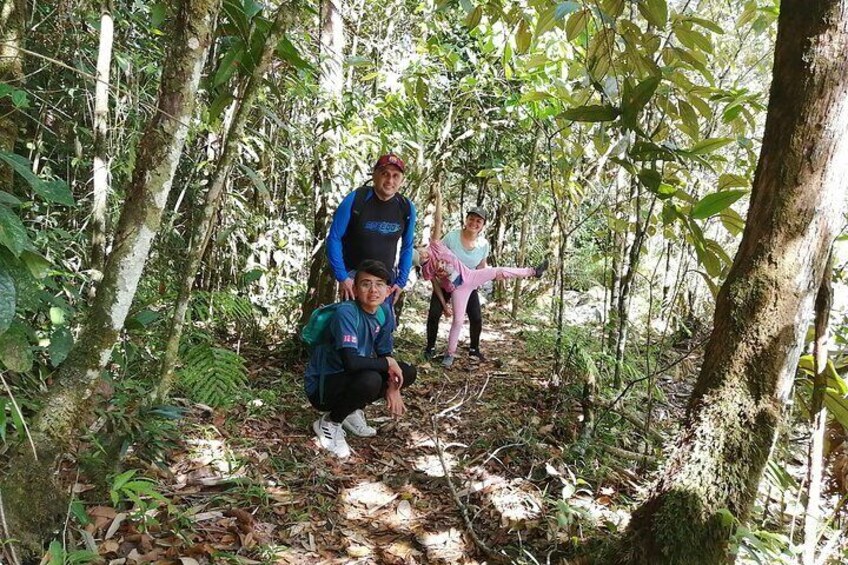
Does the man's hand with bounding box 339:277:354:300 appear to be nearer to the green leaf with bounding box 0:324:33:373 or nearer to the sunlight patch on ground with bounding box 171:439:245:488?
the sunlight patch on ground with bounding box 171:439:245:488

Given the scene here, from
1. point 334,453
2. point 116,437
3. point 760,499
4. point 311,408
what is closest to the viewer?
point 116,437

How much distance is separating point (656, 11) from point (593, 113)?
577 mm

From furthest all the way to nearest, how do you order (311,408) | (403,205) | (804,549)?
(403,205) → (311,408) → (804,549)

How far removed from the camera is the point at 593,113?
2.05 m

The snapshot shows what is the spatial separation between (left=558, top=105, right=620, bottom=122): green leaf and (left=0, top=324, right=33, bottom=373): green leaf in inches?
76.4

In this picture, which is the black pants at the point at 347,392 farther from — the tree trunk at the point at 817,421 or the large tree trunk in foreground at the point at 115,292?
the tree trunk at the point at 817,421

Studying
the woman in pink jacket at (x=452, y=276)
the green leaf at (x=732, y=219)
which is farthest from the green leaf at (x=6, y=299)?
the woman in pink jacket at (x=452, y=276)

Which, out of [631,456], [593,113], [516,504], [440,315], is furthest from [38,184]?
[440,315]

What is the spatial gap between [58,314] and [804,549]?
2.78 meters

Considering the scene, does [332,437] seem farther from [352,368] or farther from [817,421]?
[817,421]

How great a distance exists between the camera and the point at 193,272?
279 centimetres

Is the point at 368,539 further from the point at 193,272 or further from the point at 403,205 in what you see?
the point at 403,205

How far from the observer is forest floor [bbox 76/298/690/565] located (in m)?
2.43

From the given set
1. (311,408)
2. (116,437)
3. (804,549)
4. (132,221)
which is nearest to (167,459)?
(116,437)
